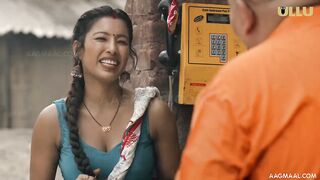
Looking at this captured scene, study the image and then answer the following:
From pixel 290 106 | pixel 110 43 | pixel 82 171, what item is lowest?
pixel 82 171

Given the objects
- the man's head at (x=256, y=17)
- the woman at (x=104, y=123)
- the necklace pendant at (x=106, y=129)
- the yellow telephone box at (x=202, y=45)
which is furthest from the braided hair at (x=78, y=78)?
the man's head at (x=256, y=17)

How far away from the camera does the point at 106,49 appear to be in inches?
87.9

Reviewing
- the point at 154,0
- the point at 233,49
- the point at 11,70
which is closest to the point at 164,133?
the point at 233,49

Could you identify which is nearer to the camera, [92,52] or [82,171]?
[82,171]

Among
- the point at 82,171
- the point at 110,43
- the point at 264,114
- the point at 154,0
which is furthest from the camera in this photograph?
the point at 154,0

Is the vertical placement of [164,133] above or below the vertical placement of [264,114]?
below

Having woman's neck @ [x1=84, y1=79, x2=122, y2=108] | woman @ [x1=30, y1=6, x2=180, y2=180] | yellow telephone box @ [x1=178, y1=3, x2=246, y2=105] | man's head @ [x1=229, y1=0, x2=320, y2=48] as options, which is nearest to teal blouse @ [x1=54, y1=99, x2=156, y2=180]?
woman @ [x1=30, y1=6, x2=180, y2=180]

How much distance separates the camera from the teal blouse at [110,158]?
2.11m

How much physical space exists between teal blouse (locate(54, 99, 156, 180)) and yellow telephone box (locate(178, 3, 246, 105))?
0.44 m

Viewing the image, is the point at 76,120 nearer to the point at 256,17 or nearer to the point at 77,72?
the point at 77,72

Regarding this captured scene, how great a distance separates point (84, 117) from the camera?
2.28 m

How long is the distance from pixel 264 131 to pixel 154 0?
2.19m

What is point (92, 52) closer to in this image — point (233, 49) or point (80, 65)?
point (80, 65)

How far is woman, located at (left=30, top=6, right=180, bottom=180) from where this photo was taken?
2127mm
